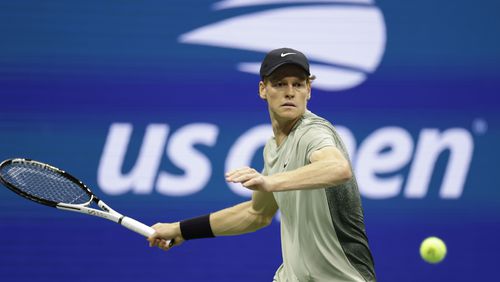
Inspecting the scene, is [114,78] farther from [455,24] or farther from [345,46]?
[455,24]

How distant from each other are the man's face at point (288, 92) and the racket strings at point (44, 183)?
1.37 meters

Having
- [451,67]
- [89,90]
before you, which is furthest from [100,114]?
[451,67]

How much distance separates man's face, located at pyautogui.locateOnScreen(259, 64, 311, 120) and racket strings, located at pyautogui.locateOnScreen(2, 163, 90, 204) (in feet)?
4.51

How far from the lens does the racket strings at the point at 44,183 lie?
4.73 metres

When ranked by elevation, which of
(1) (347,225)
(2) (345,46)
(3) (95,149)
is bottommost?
(1) (347,225)

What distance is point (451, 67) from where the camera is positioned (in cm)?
618

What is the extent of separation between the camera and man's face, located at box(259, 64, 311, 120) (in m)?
3.87

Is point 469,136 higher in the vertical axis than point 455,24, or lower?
lower

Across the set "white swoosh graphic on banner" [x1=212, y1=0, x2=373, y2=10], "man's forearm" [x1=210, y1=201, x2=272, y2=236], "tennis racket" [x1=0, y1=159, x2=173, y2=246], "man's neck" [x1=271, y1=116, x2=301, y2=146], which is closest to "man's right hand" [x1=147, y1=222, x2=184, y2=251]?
"man's forearm" [x1=210, y1=201, x2=272, y2=236]

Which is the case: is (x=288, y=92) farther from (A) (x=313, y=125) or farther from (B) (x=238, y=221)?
(B) (x=238, y=221)

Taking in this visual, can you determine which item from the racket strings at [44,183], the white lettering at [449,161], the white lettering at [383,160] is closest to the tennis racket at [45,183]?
the racket strings at [44,183]

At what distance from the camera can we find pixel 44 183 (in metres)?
4.81

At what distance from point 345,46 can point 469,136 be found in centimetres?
108

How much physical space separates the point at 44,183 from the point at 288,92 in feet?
5.45
